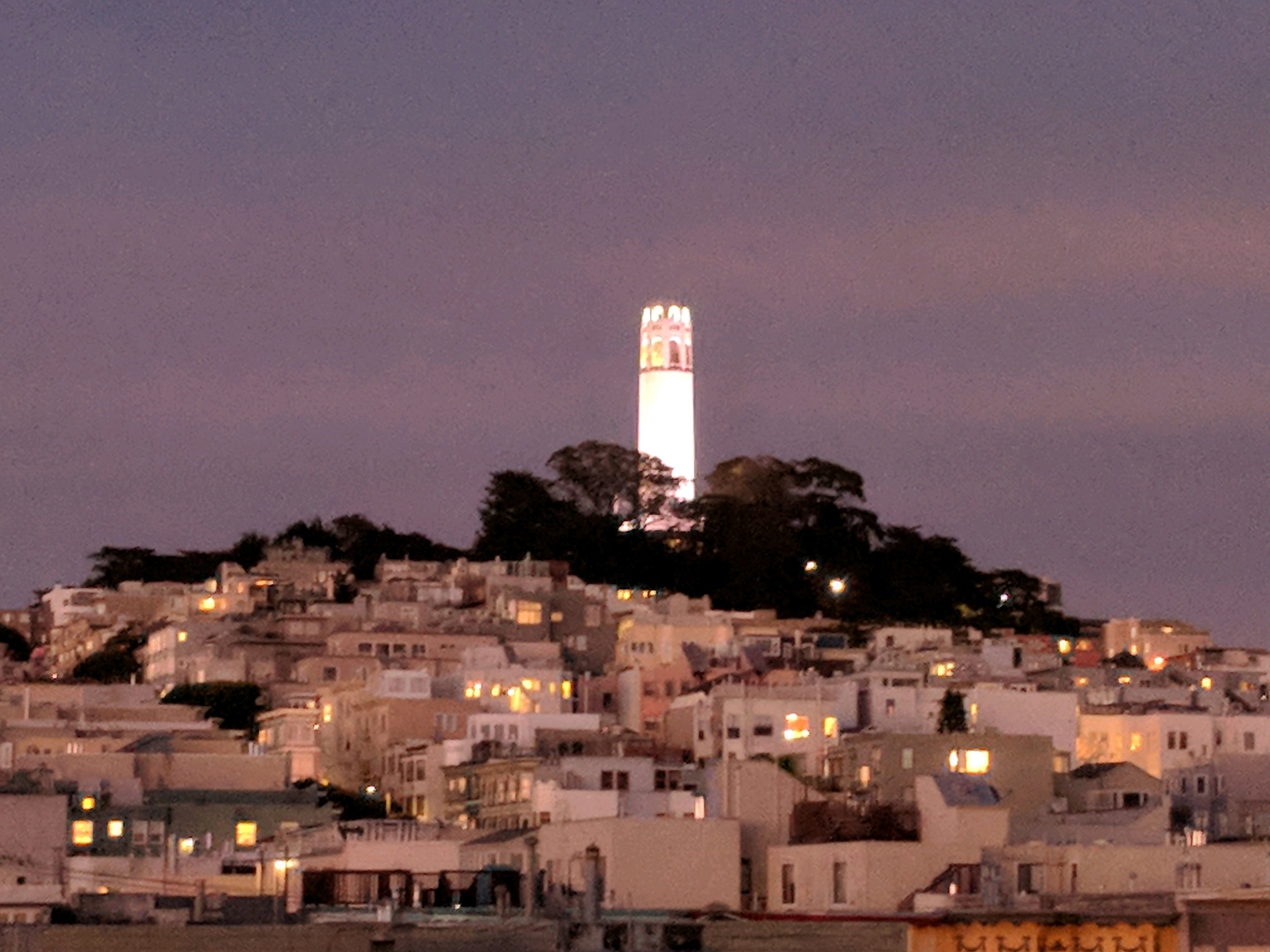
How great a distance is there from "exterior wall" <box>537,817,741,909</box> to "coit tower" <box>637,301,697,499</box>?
233 feet

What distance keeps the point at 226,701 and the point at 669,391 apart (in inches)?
1588

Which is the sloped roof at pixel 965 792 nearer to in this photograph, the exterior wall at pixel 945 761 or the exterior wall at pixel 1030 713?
the exterior wall at pixel 945 761

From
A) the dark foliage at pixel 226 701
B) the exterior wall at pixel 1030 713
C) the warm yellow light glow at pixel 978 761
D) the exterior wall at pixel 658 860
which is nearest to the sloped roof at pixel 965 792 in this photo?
the exterior wall at pixel 658 860

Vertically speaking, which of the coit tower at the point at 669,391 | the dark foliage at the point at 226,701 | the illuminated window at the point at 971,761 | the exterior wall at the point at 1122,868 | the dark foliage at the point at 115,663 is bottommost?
the exterior wall at the point at 1122,868

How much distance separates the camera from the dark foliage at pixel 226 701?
3036 inches

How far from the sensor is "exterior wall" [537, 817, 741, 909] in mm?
39219

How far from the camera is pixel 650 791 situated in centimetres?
5797

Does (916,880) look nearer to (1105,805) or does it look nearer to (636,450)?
(1105,805)

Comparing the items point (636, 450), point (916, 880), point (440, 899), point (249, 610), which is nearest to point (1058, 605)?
point (636, 450)

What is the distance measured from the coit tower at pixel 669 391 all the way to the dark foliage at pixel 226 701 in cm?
3516

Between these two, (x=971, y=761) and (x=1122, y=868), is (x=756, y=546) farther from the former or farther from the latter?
(x=1122, y=868)

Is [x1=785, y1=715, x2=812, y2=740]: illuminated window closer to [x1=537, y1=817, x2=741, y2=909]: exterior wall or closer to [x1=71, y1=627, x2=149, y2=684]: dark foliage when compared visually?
[x1=71, y1=627, x2=149, y2=684]: dark foliage

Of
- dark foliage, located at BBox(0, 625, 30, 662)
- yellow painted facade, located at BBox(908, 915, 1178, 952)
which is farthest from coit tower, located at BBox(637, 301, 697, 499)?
yellow painted facade, located at BBox(908, 915, 1178, 952)

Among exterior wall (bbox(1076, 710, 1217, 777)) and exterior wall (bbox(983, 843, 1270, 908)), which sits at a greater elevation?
exterior wall (bbox(1076, 710, 1217, 777))
